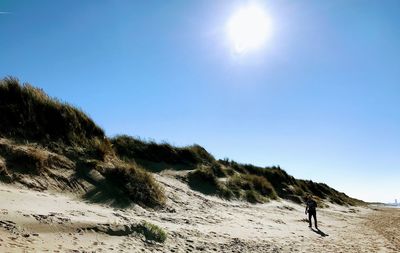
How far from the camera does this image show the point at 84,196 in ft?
38.4

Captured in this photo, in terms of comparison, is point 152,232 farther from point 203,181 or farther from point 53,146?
point 203,181

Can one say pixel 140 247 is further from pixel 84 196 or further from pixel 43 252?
pixel 84 196

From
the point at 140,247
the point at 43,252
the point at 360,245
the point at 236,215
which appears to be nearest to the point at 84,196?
the point at 140,247

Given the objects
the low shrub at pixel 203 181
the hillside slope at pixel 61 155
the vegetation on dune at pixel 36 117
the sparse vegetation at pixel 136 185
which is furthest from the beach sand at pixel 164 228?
the vegetation on dune at pixel 36 117

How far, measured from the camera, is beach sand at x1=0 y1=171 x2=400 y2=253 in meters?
7.69

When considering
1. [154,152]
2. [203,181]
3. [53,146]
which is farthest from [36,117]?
[203,181]

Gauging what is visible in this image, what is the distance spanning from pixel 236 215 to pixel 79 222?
28.7 feet

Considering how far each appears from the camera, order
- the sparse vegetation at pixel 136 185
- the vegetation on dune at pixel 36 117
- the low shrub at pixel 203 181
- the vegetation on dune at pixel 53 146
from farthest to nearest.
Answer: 1. the low shrub at pixel 203 181
2. the vegetation on dune at pixel 36 117
3. the sparse vegetation at pixel 136 185
4. the vegetation on dune at pixel 53 146

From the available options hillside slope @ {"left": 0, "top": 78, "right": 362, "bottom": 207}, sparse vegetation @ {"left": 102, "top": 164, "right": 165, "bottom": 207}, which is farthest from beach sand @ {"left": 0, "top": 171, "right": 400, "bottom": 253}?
hillside slope @ {"left": 0, "top": 78, "right": 362, "bottom": 207}

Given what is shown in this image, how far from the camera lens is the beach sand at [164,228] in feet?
25.2

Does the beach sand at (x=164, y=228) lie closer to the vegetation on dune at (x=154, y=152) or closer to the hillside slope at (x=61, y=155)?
the hillside slope at (x=61, y=155)

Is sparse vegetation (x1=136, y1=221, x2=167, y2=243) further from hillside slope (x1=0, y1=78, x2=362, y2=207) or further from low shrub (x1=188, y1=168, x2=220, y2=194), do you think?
low shrub (x1=188, y1=168, x2=220, y2=194)

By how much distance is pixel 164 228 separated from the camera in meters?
10.6

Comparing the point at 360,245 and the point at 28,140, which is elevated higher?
the point at 28,140
